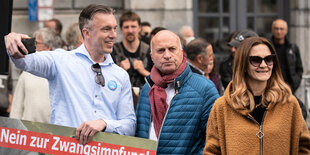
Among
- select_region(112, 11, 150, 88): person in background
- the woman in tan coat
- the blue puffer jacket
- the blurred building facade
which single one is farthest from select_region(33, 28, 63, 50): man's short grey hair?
the blurred building facade

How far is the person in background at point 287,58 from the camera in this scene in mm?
9656

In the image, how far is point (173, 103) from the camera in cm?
406

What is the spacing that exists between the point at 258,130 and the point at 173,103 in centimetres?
65

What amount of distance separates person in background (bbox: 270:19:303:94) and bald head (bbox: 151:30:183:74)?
5.72 meters

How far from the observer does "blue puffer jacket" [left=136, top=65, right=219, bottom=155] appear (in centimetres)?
400

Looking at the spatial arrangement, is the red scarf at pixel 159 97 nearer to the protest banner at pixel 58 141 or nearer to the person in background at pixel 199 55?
the protest banner at pixel 58 141

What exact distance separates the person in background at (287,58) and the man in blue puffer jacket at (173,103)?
225 inches

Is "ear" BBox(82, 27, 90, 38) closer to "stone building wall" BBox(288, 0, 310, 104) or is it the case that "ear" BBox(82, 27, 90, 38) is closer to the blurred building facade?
the blurred building facade

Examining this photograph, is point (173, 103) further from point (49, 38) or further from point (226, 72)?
point (226, 72)

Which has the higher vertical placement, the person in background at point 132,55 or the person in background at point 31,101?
the person in background at point 132,55

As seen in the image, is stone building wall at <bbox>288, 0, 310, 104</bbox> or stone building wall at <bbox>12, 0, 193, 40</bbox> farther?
stone building wall at <bbox>288, 0, 310, 104</bbox>

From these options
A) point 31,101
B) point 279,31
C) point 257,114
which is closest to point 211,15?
point 279,31

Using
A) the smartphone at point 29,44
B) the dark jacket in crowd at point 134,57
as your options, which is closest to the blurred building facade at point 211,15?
the dark jacket in crowd at point 134,57

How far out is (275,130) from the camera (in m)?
3.68
